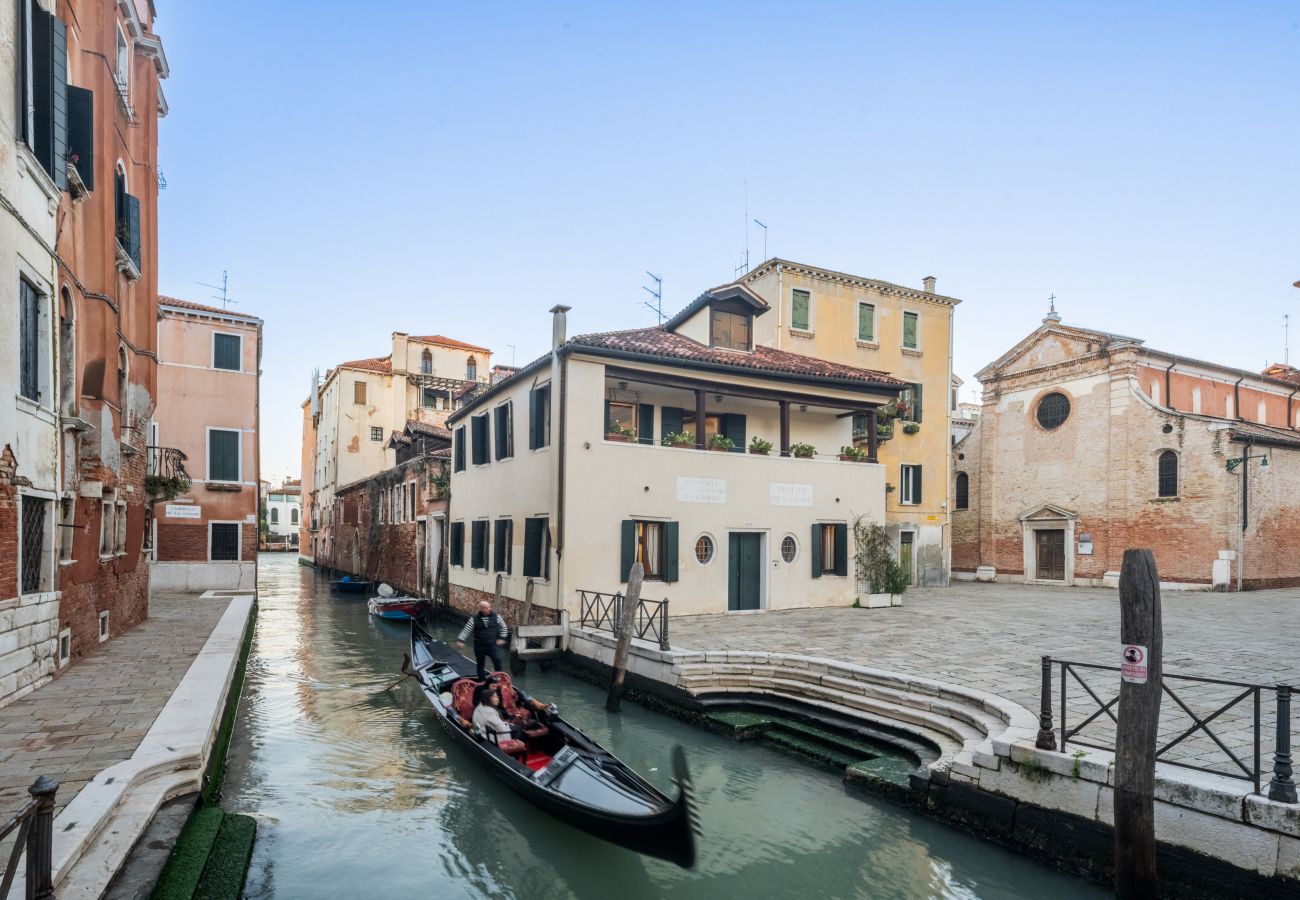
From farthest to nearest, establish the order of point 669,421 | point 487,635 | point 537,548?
point 669,421, point 537,548, point 487,635

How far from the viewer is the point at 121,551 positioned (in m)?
13.0

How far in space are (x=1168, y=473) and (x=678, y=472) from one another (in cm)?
1580

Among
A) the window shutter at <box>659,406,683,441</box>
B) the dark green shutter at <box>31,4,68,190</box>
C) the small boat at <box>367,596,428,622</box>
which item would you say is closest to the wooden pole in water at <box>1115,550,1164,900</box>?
the dark green shutter at <box>31,4,68,190</box>

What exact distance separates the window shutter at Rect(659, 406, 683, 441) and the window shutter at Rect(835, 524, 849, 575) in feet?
13.7

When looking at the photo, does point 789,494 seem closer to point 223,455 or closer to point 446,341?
point 223,455

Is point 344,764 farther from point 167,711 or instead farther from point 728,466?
point 728,466

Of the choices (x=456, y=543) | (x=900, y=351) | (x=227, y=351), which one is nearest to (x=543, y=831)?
(x=456, y=543)

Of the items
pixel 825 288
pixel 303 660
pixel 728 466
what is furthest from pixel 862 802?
pixel 825 288

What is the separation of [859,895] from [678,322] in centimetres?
1443

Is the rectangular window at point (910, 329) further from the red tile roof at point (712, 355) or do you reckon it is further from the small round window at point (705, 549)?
the small round window at point (705, 549)

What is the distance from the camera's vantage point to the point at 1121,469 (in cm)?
2283

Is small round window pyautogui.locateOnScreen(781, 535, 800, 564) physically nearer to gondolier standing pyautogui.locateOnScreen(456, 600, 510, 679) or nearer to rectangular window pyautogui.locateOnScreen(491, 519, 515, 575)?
rectangular window pyautogui.locateOnScreen(491, 519, 515, 575)

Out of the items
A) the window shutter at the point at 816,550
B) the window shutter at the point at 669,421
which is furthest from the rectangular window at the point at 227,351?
the window shutter at the point at 816,550

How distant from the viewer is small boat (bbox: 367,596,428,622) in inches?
818
